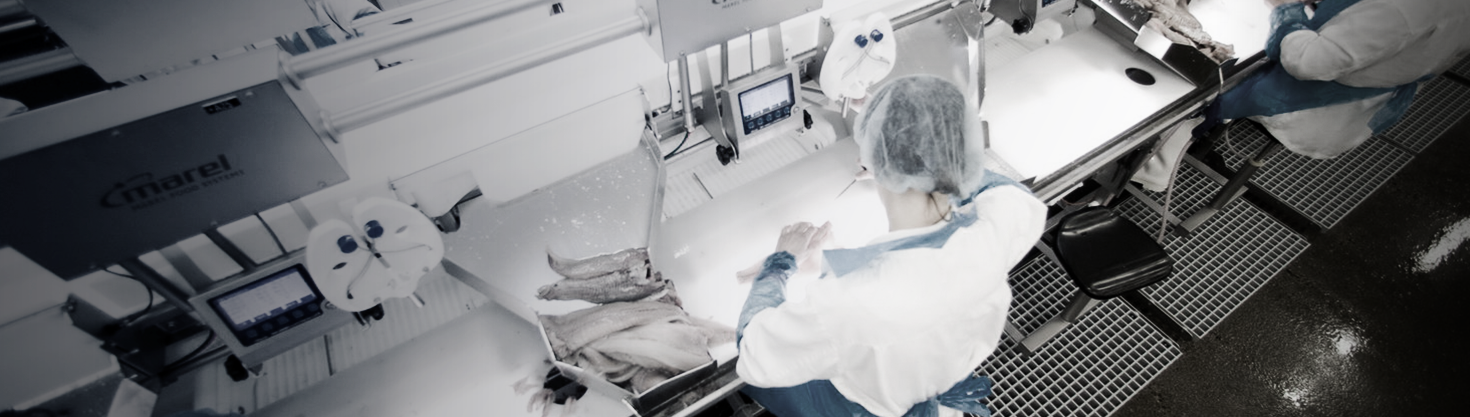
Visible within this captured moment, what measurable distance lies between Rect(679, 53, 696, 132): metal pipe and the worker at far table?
2.30 metres

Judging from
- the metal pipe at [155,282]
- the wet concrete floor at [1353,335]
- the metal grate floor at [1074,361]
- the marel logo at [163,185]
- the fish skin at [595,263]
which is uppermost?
the marel logo at [163,185]

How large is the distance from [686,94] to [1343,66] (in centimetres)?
239

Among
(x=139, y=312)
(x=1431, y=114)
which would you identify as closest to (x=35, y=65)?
(x=139, y=312)

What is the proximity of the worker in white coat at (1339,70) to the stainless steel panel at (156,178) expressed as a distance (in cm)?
321

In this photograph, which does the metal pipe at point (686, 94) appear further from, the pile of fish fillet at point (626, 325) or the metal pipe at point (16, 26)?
the metal pipe at point (16, 26)

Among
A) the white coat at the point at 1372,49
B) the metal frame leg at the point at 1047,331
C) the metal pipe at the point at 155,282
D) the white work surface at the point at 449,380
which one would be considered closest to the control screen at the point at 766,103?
the white work surface at the point at 449,380

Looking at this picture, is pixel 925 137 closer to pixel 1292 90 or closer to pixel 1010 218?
pixel 1010 218

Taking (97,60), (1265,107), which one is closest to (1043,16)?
(1265,107)

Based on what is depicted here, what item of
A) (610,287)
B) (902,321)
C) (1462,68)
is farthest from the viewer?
(1462,68)

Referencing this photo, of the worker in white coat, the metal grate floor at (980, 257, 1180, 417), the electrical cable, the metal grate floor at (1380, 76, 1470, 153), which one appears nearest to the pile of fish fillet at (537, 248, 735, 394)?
the electrical cable

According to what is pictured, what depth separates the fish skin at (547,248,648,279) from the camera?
1.65 m

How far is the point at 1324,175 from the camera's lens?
3131 mm

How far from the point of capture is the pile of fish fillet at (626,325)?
1.51 meters

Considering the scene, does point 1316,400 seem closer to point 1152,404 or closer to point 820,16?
point 1152,404
